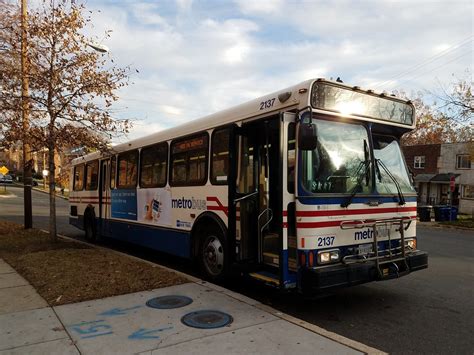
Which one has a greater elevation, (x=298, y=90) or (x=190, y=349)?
(x=298, y=90)

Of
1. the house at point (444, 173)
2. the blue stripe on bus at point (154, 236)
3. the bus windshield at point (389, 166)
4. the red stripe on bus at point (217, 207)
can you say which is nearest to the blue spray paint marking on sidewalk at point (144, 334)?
the red stripe on bus at point (217, 207)

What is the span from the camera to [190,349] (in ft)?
13.6

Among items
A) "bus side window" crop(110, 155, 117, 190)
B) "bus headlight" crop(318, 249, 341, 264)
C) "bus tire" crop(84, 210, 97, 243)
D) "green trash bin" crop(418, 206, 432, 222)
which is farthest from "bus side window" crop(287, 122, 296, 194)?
"green trash bin" crop(418, 206, 432, 222)

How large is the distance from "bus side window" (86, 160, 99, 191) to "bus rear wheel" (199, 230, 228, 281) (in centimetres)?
639

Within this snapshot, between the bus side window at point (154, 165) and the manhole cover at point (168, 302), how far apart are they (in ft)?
11.0

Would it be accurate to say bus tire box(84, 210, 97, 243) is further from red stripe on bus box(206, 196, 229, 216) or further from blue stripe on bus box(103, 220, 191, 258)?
red stripe on bus box(206, 196, 229, 216)

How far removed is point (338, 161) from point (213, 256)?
2777mm

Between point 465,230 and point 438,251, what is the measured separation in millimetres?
10256

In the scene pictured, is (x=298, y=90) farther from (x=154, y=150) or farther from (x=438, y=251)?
(x=438, y=251)

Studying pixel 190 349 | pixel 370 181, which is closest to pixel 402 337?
pixel 370 181

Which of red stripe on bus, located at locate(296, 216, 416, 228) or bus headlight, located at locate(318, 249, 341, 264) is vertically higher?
red stripe on bus, located at locate(296, 216, 416, 228)

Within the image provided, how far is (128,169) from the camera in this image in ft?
34.6

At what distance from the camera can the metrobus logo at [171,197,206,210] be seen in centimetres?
744

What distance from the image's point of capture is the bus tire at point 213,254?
6.80 metres
